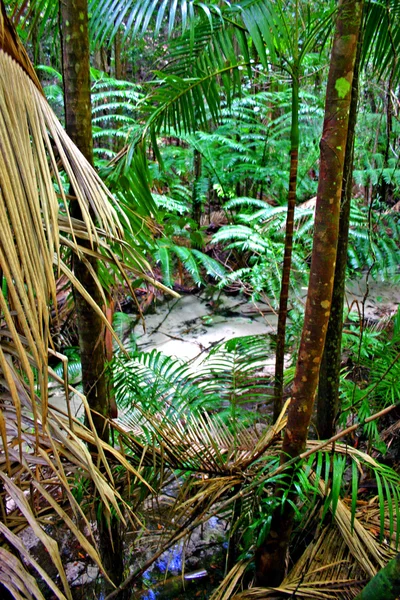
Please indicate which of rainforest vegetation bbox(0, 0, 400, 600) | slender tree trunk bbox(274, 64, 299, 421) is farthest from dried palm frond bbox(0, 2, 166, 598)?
slender tree trunk bbox(274, 64, 299, 421)

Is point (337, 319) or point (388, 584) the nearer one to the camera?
point (388, 584)

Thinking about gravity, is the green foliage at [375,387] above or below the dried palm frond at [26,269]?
below

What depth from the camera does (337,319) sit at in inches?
64.8

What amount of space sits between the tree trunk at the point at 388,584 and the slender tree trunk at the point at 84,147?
570 millimetres

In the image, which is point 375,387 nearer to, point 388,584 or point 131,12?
point 388,584

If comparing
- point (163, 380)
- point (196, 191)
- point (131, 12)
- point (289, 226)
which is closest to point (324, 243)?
point (289, 226)

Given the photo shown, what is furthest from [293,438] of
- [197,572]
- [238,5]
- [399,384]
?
[238,5]

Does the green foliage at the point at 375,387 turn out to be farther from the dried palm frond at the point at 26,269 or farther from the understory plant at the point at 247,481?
the dried palm frond at the point at 26,269

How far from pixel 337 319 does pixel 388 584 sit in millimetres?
970

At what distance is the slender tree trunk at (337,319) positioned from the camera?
150 centimetres

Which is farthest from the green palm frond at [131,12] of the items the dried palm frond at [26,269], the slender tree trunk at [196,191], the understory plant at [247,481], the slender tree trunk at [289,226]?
the slender tree trunk at [196,191]

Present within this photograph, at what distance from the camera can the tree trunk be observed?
2.60ft

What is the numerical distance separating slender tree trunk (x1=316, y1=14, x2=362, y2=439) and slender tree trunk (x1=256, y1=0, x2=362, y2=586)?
0.43 metres

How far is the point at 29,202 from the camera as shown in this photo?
25.5 inches
